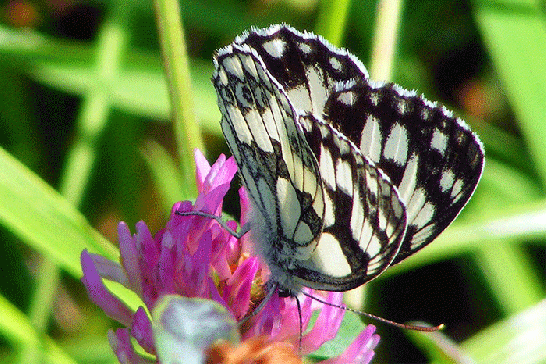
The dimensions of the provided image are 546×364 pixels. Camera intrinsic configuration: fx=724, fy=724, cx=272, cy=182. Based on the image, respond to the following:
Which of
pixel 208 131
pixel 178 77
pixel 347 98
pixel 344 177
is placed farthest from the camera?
pixel 208 131

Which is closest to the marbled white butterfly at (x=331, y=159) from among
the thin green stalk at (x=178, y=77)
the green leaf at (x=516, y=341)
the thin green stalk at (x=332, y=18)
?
the thin green stalk at (x=178, y=77)

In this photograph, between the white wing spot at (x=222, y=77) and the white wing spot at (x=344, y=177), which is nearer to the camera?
the white wing spot at (x=344, y=177)

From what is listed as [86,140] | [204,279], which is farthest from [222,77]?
[86,140]

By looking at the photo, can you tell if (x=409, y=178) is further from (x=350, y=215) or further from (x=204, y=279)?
(x=204, y=279)

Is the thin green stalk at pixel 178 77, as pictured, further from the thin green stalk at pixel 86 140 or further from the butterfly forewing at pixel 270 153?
the thin green stalk at pixel 86 140

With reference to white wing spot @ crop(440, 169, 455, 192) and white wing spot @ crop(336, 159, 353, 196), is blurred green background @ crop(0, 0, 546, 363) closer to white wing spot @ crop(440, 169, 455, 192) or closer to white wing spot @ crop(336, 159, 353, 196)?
white wing spot @ crop(440, 169, 455, 192)

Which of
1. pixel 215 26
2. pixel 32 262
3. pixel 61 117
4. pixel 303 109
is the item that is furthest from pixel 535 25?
pixel 32 262

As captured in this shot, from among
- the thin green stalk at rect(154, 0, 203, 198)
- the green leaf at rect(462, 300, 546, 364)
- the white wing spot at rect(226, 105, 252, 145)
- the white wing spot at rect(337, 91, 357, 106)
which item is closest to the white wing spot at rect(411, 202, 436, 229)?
the white wing spot at rect(337, 91, 357, 106)
